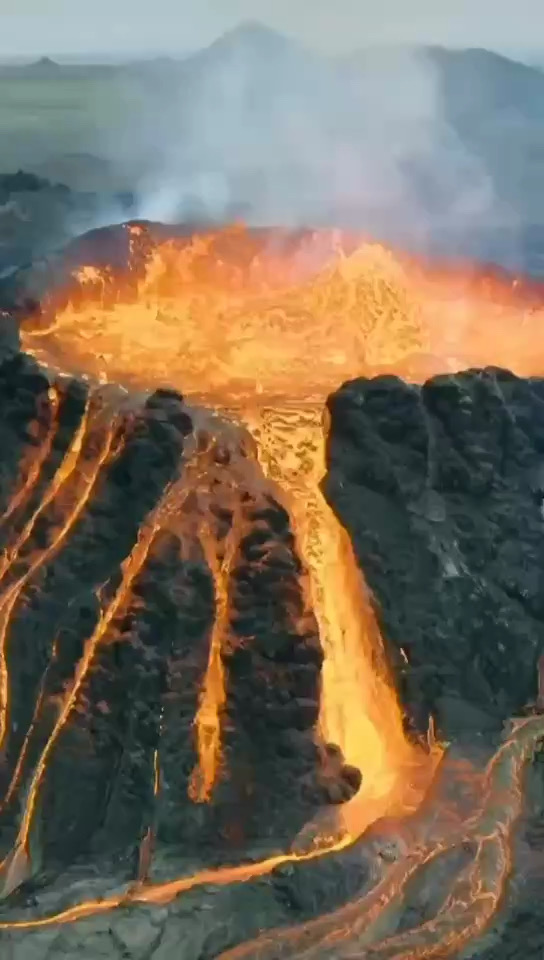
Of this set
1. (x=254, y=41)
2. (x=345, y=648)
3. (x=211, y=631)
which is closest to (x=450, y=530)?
(x=345, y=648)

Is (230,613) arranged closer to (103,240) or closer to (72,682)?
(72,682)

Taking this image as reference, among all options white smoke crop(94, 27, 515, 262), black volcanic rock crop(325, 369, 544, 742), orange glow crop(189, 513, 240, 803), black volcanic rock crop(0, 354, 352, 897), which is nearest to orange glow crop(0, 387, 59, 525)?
black volcanic rock crop(0, 354, 352, 897)

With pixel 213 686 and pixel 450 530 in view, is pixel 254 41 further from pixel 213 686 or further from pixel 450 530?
pixel 213 686

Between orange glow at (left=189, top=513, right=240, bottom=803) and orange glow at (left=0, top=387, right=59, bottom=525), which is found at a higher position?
orange glow at (left=0, top=387, right=59, bottom=525)

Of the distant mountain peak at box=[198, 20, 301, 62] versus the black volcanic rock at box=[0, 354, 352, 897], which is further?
the distant mountain peak at box=[198, 20, 301, 62]

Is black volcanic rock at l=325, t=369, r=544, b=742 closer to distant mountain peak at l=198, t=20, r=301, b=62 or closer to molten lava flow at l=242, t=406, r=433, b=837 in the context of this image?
molten lava flow at l=242, t=406, r=433, b=837
